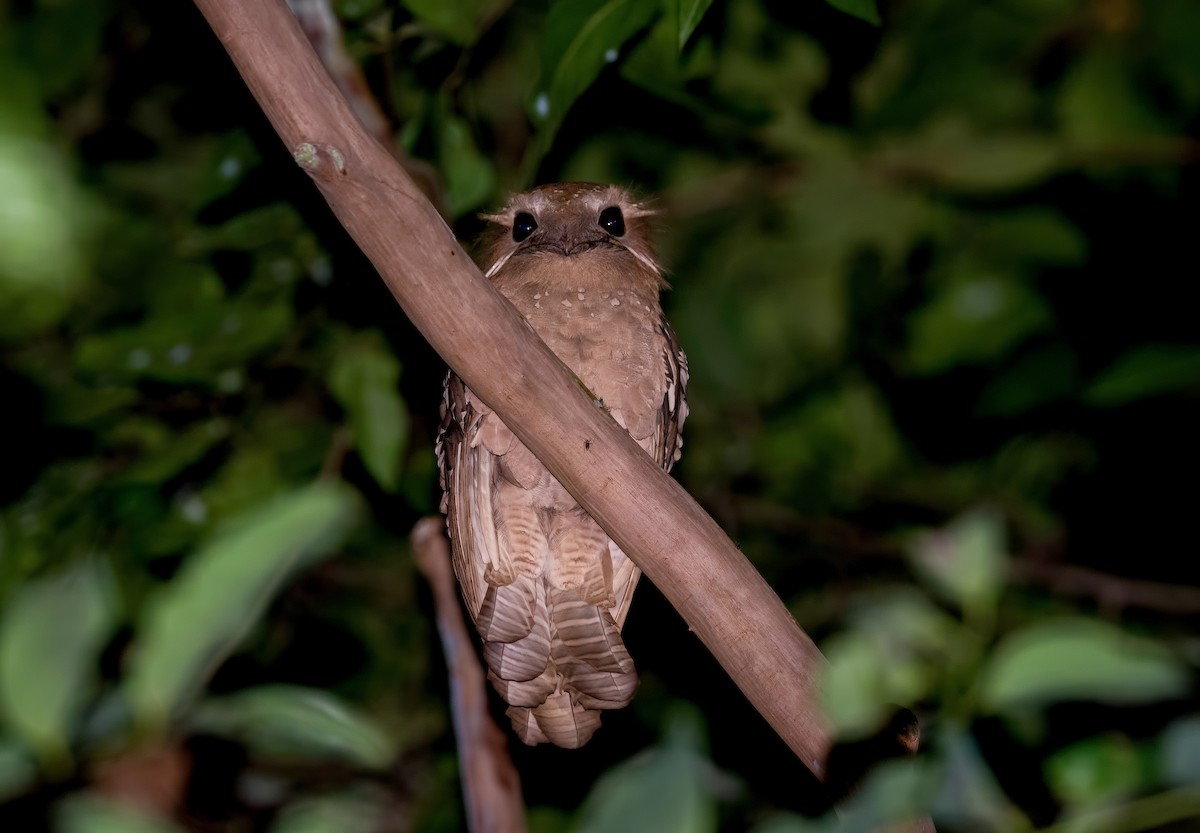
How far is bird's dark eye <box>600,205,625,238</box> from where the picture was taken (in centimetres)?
258

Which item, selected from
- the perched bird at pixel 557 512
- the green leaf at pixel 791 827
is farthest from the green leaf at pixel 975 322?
the green leaf at pixel 791 827

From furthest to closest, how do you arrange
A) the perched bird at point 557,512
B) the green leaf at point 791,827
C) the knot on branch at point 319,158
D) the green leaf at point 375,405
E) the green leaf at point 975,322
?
1. the green leaf at point 975,322
2. the green leaf at point 375,405
3. the perched bird at point 557,512
4. the knot on branch at point 319,158
5. the green leaf at point 791,827

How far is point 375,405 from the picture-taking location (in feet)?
7.97

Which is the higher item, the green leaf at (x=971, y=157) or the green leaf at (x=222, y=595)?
the green leaf at (x=222, y=595)

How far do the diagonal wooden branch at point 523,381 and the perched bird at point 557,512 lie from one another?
659 millimetres

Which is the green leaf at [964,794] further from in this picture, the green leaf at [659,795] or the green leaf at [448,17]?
the green leaf at [448,17]

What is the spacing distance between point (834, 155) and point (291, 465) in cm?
248

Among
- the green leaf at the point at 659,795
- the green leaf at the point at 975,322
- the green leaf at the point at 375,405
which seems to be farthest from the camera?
the green leaf at the point at 975,322

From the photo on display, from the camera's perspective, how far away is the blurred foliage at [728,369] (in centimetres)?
192

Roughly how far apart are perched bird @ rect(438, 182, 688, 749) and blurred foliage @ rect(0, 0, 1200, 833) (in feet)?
0.85

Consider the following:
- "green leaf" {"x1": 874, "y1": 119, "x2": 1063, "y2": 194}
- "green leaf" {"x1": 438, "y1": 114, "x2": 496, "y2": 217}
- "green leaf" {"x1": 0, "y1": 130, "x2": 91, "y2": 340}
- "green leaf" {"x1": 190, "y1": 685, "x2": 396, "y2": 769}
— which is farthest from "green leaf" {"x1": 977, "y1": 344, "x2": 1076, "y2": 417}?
"green leaf" {"x1": 0, "y1": 130, "x2": 91, "y2": 340}

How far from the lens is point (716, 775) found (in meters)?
2.61

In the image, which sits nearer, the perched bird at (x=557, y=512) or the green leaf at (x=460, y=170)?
the perched bird at (x=557, y=512)

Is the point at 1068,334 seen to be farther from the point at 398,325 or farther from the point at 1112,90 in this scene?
the point at 398,325
